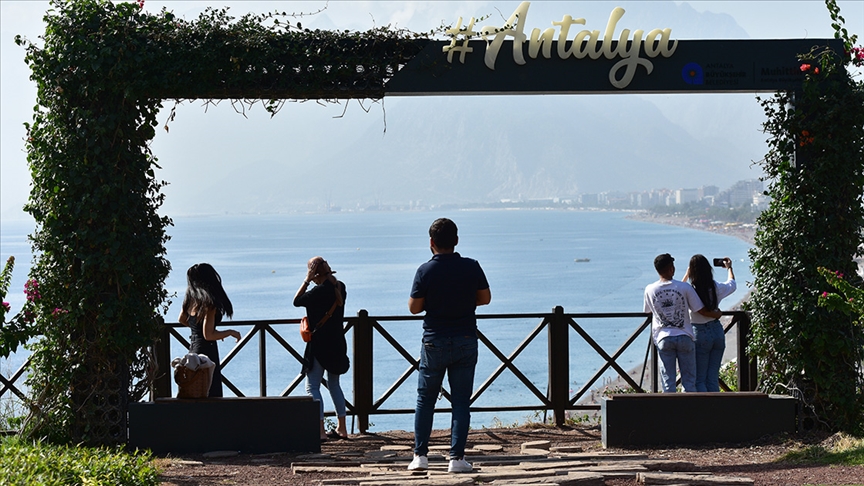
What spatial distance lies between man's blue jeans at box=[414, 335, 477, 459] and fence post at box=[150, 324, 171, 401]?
3.09 metres

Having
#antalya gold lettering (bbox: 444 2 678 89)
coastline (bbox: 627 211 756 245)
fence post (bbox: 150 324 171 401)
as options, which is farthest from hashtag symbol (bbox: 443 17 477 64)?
coastline (bbox: 627 211 756 245)

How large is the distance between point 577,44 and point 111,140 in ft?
13.0

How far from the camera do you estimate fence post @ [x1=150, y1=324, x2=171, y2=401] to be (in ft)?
27.2

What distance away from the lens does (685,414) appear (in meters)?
7.67

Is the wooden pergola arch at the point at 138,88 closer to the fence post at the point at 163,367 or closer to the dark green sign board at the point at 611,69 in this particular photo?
the dark green sign board at the point at 611,69

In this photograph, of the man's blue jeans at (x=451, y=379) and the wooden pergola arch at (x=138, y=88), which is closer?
the man's blue jeans at (x=451, y=379)

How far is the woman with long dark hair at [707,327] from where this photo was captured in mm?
8242

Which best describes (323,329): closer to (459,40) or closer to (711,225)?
(459,40)

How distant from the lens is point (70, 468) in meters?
5.87

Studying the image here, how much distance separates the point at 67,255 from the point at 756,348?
19.8ft

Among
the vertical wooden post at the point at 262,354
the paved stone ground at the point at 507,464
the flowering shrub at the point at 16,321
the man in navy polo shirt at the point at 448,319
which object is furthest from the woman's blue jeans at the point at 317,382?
the flowering shrub at the point at 16,321

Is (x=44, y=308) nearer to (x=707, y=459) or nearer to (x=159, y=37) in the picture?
(x=159, y=37)

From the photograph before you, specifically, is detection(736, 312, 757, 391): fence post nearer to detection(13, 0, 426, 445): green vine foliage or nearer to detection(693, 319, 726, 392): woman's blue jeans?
detection(693, 319, 726, 392): woman's blue jeans

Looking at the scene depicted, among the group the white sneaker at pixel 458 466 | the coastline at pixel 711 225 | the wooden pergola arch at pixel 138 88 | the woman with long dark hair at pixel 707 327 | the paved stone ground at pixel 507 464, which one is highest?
the coastline at pixel 711 225
